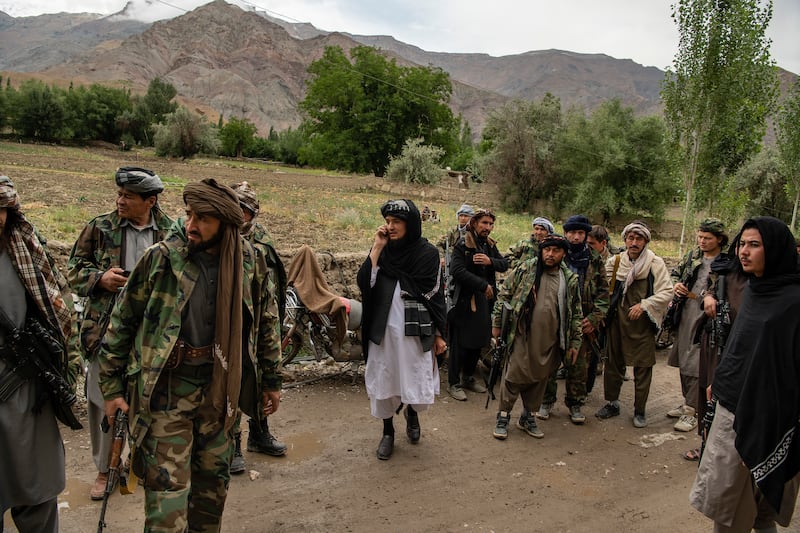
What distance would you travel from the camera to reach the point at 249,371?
114 inches

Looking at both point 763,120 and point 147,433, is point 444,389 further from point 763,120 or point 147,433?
point 763,120

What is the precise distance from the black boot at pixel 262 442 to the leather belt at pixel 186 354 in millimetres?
1989

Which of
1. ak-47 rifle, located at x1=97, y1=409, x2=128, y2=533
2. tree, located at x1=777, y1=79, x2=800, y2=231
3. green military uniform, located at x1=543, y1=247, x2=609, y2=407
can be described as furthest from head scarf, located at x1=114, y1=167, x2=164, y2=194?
tree, located at x1=777, y1=79, x2=800, y2=231

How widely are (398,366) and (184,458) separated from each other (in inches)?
81.2

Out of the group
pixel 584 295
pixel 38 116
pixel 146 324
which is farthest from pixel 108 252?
pixel 38 116

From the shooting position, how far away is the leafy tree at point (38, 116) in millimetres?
53250

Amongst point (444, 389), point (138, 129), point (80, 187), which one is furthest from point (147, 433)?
point (138, 129)

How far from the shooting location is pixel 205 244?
2.59 m

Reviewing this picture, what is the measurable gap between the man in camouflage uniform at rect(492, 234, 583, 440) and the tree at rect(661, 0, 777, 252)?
1471 cm

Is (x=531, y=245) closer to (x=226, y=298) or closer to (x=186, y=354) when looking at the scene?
(x=226, y=298)

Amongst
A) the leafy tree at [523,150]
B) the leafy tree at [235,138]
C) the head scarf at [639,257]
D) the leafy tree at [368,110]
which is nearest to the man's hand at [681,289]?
the head scarf at [639,257]

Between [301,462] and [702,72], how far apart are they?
17.4 metres

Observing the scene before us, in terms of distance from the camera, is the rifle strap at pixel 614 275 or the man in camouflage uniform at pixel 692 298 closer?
the man in camouflage uniform at pixel 692 298

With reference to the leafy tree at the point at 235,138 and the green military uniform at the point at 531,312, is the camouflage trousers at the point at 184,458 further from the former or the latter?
the leafy tree at the point at 235,138
